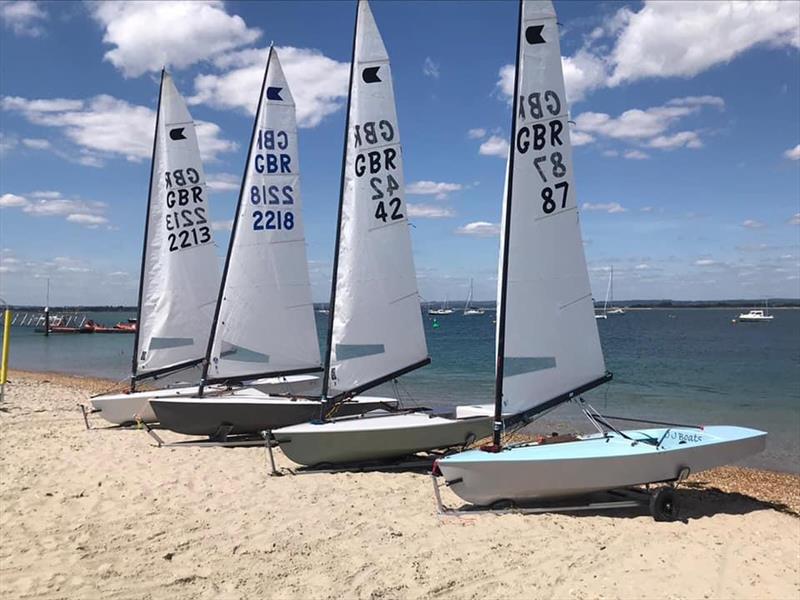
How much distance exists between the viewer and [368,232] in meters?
8.25

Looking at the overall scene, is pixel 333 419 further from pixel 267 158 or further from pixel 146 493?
pixel 267 158

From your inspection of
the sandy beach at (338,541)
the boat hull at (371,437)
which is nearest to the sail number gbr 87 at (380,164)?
the boat hull at (371,437)

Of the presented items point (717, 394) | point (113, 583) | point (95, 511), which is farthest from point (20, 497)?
point (717, 394)

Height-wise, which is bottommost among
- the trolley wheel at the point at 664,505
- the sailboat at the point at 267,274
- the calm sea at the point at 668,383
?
the calm sea at the point at 668,383

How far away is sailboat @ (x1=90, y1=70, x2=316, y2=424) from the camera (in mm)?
11297

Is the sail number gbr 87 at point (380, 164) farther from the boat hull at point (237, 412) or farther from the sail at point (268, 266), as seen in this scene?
the boat hull at point (237, 412)

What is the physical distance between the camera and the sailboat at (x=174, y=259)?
445 inches

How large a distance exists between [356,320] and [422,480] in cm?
221

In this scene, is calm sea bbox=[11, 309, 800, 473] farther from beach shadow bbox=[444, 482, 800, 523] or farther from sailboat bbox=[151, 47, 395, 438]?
beach shadow bbox=[444, 482, 800, 523]

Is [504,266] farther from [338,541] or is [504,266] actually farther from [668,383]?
[668,383]

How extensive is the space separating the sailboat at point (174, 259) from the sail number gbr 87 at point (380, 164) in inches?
165

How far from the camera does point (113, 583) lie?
4.46m

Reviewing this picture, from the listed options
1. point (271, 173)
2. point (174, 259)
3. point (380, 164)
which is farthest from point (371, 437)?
point (174, 259)

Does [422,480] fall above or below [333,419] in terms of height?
below
